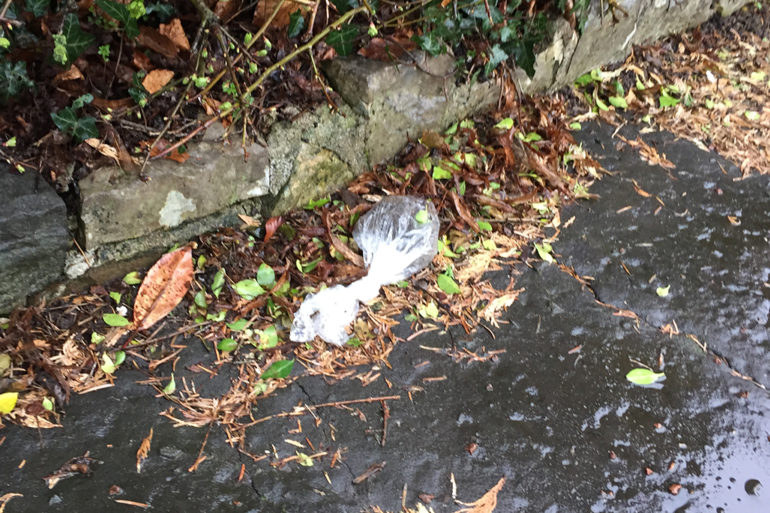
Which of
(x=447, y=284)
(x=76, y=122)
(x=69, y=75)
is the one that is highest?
(x=69, y=75)

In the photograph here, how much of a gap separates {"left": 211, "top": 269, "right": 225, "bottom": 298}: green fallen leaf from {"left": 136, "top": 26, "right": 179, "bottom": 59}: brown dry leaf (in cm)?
93

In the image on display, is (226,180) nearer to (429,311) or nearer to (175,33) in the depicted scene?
(175,33)

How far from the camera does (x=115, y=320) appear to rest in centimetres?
228

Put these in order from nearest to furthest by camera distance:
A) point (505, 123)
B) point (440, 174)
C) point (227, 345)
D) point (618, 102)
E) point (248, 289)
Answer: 1. point (227, 345)
2. point (248, 289)
3. point (440, 174)
4. point (505, 123)
5. point (618, 102)

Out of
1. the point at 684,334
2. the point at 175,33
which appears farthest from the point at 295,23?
the point at 684,334

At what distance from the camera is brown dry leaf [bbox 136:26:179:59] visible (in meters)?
2.31

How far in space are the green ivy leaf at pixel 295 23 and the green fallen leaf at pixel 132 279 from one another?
123 cm

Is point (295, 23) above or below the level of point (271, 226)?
above

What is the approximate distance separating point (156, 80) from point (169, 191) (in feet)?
1.49

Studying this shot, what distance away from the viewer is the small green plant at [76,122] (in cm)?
211

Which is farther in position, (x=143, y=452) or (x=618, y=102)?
(x=618, y=102)

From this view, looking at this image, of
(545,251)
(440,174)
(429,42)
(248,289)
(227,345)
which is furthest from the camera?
(440,174)

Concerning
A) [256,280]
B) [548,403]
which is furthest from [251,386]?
[548,403]

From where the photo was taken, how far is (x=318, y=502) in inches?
74.1
